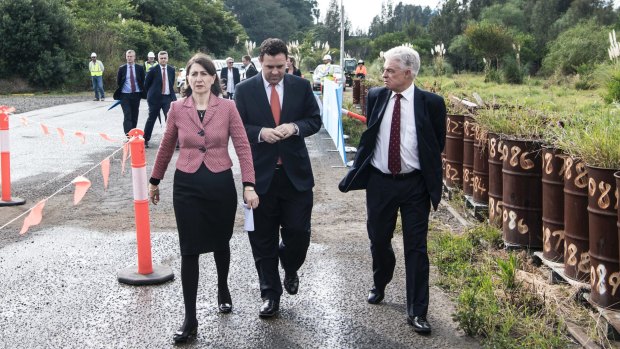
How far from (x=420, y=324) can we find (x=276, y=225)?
130 centimetres

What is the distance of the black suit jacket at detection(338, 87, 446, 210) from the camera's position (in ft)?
18.9

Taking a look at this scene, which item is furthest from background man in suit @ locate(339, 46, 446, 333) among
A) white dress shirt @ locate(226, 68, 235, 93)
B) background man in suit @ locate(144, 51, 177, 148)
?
white dress shirt @ locate(226, 68, 235, 93)

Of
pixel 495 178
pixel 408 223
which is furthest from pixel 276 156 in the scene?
pixel 495 178

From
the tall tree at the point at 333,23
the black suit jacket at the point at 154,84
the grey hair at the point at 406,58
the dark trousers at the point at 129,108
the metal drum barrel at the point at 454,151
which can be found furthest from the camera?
the tall tree at the point at 333,23

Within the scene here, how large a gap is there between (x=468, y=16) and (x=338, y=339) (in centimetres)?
6367

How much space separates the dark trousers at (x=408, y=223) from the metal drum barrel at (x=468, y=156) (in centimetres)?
341

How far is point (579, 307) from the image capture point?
18.6 ft

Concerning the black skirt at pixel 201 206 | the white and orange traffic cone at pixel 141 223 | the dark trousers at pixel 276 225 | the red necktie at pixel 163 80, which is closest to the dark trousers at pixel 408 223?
the dark trousers at pixel 276 225

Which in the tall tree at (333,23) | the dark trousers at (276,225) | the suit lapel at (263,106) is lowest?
the dark trousers at (276,225)

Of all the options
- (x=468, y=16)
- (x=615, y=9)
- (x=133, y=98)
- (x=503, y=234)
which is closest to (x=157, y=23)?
(x=468, y=16)

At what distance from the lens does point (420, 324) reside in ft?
18.3

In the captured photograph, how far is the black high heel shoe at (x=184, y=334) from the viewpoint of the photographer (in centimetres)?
538

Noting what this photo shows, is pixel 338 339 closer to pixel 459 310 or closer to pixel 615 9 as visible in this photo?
pixel 459 310

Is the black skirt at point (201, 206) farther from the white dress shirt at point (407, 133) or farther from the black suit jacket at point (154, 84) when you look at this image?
the black suit jacket at point (154, 84)
